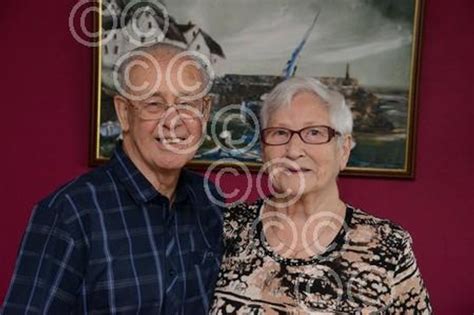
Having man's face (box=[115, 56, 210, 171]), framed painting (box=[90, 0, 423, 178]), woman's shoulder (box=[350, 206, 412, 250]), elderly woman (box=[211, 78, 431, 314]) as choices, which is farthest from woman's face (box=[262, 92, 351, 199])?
framed painting (box=[90, 0, 423, 178])

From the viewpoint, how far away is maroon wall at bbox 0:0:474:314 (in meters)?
2.22

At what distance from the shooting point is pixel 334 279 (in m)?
1.35

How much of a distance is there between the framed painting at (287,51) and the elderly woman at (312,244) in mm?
787

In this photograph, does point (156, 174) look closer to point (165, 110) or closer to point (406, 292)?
→ point (165, 110)

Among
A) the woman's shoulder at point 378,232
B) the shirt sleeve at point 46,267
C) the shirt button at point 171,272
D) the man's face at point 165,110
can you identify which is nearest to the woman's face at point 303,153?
the woman's shoulder at point 378,232

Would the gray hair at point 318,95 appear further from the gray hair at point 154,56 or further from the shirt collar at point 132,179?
the shirt collar at point 132,179

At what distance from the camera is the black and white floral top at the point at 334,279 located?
1334mm

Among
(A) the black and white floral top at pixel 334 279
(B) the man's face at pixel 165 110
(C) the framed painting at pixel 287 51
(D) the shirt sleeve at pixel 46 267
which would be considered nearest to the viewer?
(D) the shirt sleeve at pixel 46 267

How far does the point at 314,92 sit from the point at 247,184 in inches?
36.2

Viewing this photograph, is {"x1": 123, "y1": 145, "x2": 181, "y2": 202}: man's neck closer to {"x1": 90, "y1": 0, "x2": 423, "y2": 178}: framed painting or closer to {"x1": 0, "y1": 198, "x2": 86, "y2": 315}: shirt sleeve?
{"x1": 0, "y1": 198, "x2": 86, "y2": 315}: shirt sleeve

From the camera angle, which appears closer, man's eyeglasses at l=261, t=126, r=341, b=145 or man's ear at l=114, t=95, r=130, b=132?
man's ear at l=114, t=95, r=130, b=132

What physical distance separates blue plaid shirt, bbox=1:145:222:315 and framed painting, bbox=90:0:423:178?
96 centimetres

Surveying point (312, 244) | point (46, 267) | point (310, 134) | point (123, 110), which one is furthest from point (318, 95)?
point (46, 267)

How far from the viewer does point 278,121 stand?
1389 mm
